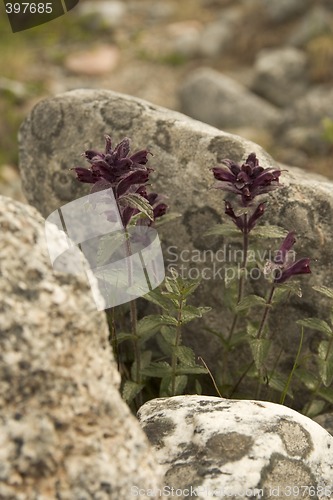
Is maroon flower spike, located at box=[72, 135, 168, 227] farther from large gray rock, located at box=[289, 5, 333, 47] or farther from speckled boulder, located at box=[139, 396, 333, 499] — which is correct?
large gray rock, located at box=[289, 5, 333, 47]

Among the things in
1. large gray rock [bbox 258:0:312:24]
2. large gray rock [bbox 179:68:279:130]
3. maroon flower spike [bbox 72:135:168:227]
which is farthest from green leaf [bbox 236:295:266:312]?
large gray rock [bbox 258:0:312:24]

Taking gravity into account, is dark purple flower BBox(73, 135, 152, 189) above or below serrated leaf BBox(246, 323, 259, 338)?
above

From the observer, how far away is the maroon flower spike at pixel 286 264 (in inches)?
117

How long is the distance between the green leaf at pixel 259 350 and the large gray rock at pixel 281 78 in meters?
8.09

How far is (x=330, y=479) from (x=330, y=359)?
0.85m

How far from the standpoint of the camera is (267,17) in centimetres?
1264

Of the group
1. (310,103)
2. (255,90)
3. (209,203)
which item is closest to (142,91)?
(255,90)

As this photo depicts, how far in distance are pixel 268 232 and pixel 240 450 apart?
112 cm

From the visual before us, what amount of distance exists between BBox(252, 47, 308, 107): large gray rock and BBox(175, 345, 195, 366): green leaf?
8.19 metres

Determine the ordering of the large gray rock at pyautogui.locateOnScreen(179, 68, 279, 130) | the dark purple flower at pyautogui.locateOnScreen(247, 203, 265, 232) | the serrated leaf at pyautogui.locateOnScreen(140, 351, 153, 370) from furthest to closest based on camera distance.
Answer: the large gray rock at pyautogui.locateOnScreen(179, 68, 279, 130)
the serrated leaf at pyautogui.locateOnScreen(140, 351, 153, 370)
the dark purple flower at pyautogui.locateOnScreen(247, 203, 265, 232)

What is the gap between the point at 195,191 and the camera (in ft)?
11.9

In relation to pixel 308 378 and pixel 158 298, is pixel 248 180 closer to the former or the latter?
pixel 158 298

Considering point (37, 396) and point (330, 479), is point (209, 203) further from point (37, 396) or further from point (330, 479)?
point (37, 396)

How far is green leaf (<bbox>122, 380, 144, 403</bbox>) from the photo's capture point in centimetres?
317
